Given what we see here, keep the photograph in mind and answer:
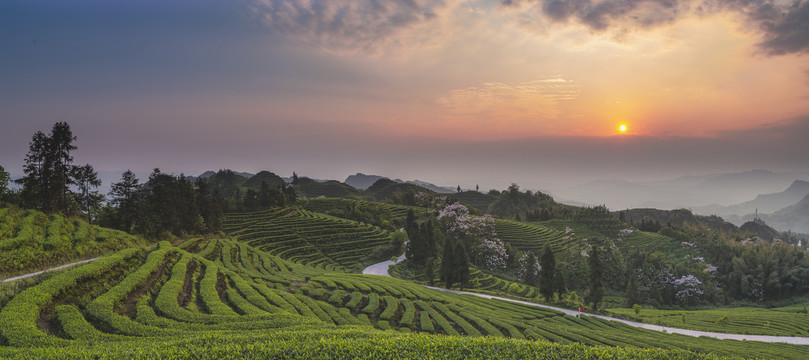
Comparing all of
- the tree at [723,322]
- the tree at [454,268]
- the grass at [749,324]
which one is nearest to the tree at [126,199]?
the tree at [454,268]

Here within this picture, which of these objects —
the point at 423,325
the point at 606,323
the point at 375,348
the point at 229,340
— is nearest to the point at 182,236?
the point at 423,325

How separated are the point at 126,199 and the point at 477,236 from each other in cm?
6054

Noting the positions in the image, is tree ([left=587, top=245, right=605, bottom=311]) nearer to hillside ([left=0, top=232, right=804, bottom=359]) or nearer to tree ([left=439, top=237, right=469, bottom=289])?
hillside ([left=0, top=232, right=804, bottom=359])

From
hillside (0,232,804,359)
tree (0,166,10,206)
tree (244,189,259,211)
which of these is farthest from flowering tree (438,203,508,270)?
tree (0,166,10,206)

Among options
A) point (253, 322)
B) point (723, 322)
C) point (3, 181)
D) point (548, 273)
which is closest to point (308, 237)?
point (3, 181)

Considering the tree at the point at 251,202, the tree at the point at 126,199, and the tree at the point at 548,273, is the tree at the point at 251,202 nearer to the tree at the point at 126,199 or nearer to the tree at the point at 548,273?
the tree at the point at 126,199

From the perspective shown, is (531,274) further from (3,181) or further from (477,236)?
(3,181)

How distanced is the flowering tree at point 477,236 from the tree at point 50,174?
5789 centimetres

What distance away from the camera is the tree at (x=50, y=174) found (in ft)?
113

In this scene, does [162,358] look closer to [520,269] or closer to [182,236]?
[182,236]

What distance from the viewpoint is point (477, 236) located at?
7544 cm

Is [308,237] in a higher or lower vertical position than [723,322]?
higher

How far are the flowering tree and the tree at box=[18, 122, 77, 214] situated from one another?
57886 millimetres

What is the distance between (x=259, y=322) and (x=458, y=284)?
3869cm
